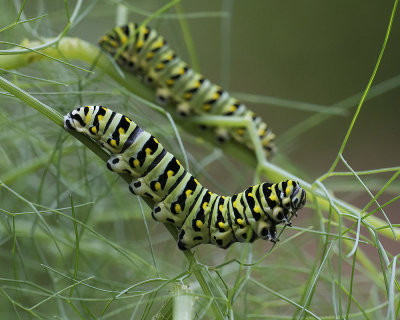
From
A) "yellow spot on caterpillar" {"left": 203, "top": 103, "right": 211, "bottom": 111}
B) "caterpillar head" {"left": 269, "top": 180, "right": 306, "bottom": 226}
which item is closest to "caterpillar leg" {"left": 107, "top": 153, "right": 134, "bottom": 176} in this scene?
"caterpillar head" {"left": 269, "top": 180, "right": 306, "bottom": 226}

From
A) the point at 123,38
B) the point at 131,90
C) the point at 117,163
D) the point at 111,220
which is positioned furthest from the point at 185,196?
the point at 111,220

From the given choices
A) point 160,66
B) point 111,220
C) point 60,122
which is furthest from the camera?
point 111,220

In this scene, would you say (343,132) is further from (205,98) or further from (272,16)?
(205,98)

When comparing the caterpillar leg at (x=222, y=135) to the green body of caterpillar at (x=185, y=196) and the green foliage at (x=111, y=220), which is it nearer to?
the green foliage at (x=111, y=220)

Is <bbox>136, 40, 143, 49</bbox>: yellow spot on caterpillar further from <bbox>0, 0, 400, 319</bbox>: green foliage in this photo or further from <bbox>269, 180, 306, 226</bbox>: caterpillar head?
<bbox>269, 180, 306, 226</bbox>: caterpillar head

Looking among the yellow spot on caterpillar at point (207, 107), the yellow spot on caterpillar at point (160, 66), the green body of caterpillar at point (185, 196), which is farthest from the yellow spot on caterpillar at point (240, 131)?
the green body of caterpillar at point (185, 196)

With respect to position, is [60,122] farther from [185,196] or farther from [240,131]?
[240,131]
